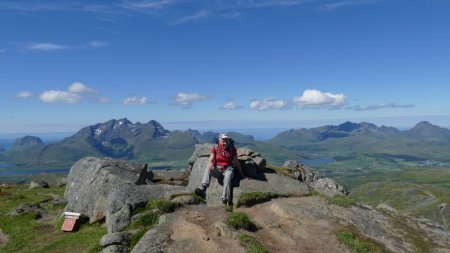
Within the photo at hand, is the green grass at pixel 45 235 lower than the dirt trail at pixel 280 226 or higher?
lower

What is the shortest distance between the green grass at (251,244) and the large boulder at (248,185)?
7799 mm

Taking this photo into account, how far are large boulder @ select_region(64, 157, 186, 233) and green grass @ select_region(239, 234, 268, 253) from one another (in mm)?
9841

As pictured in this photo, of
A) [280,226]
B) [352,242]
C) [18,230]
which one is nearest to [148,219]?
[280,226]

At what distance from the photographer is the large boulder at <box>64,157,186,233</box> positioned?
3048 centimetres

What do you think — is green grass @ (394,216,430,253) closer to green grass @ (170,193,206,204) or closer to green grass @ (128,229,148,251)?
green grass @ (170,193,206,204)

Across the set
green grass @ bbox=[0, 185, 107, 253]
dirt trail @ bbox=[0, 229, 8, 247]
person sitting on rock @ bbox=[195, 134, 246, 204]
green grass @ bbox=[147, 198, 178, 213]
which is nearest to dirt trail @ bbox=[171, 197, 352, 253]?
green grass @ bbox=[147, 198, 178, 213]

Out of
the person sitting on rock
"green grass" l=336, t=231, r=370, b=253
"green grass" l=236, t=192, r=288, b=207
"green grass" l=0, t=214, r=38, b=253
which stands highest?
the person sitting on rock

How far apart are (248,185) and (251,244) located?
35.4ft

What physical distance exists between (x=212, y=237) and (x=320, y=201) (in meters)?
12.9

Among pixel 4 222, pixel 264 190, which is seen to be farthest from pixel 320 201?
pixel 4 222

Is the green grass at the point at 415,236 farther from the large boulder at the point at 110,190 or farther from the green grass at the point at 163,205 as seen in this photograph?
the large boulder at the point at 110,190

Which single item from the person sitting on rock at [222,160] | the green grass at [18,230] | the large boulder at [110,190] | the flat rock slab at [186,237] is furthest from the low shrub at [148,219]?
the green grass at [18,230]

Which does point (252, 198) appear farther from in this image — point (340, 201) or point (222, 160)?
point (340, 201)

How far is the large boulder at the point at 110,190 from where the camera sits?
1200 inches
